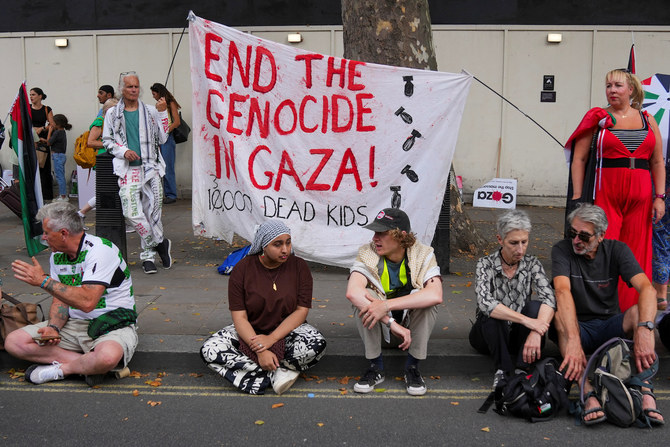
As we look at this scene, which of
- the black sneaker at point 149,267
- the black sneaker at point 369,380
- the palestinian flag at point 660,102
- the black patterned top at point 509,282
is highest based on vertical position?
the palestinian flag at point 660,102

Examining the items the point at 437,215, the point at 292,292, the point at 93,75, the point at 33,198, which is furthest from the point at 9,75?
the point at 292,292

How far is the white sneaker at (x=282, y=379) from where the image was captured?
457cm

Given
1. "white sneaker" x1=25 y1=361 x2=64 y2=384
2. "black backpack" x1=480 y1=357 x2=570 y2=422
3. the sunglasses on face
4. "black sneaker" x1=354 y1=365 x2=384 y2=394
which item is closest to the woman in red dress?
the sunglasses on face

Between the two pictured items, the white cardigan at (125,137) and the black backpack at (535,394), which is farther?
the white cardigan at (125,137)

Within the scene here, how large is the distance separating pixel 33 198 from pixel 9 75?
687 cm

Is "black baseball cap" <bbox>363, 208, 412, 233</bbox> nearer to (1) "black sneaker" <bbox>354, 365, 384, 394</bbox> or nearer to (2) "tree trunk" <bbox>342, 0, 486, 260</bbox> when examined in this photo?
(1) "black sneaker" <bbox>354, 365, 384, 394</bbox>

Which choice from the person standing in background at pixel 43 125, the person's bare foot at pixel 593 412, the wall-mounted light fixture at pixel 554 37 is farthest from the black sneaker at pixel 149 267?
the wall-mounted light fixture at pixel 554 37

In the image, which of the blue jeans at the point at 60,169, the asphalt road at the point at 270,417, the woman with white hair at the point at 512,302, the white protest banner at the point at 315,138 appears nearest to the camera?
the asphalt road at the point at 270,417

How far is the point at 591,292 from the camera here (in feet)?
15.5

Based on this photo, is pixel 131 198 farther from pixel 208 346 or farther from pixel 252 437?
pixel 252 437

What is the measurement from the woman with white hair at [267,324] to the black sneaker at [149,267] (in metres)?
2.70

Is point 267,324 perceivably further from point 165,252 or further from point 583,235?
point 165,252

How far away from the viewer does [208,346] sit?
469 centimetres

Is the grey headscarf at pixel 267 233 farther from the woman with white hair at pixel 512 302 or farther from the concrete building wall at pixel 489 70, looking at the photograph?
the concrete building wall at pixel 489 70
